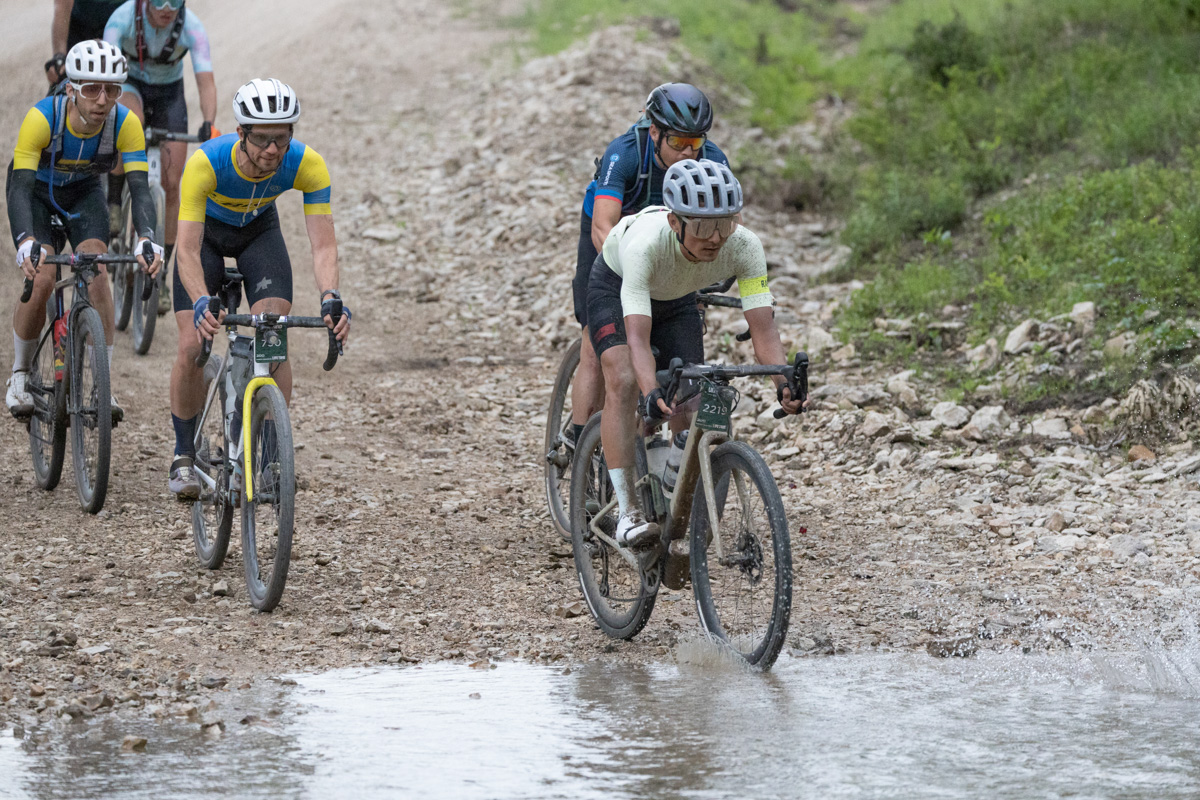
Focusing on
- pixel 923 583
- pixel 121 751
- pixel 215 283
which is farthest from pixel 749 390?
pixel 121 751

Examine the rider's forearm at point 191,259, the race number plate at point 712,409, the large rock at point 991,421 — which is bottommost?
the race number plate at point 712,409

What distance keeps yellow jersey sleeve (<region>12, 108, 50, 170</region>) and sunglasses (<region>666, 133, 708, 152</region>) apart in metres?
3.61

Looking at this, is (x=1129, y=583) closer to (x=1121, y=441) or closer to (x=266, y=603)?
(x=1121, y=441)

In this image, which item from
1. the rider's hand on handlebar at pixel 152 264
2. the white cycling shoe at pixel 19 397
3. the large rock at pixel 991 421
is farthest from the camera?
the large rock at pixel 991 421

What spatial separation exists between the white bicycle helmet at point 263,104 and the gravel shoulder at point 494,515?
2241 millimetres

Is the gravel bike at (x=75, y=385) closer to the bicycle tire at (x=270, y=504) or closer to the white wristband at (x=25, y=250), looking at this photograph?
the white wristband at (x=25, y=250)

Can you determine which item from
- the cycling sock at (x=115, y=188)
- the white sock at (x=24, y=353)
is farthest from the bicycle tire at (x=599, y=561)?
the cycling sock at (x=115, y=188)

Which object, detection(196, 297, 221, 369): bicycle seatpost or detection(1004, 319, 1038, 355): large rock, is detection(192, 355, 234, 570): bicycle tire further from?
detection(1004, 319, 1038, 355): large rock

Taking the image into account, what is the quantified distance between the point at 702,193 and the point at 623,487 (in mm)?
1338

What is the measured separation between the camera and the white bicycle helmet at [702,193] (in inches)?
201

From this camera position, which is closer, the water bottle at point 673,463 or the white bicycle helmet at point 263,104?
the water bottle at point 673,463

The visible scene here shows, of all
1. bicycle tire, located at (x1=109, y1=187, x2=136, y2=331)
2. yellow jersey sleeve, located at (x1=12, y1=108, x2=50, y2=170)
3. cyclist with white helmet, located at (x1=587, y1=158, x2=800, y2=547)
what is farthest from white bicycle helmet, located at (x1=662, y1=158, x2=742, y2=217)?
bicycle tire, located at (x1=109, y1=187, x2=136, y2=331)

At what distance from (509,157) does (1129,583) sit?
10592 mm

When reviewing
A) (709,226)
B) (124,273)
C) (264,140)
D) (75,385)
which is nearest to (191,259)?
(264,140)
